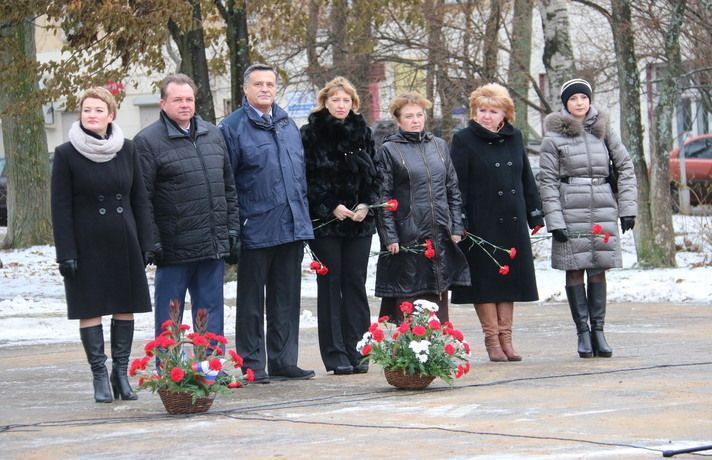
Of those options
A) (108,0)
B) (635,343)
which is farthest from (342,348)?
(108,0)

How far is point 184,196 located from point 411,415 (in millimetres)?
A: 2220

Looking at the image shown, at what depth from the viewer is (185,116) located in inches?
358

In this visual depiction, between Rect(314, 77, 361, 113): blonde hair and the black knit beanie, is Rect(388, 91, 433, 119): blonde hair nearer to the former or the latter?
Rect(314, 77, 361, 113): blonde hair

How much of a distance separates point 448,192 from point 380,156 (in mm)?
542

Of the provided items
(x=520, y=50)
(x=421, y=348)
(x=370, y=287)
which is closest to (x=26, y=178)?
(x=520, y=50)

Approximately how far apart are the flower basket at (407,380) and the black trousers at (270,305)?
43.1 inches

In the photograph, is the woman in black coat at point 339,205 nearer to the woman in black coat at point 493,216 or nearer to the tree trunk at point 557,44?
the woman in black coat at point 493,216

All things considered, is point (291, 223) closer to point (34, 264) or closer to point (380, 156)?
point (380, 156)

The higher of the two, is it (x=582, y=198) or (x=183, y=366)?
(x=582, y=198)

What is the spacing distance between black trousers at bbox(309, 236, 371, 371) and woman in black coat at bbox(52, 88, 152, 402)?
Answer: 4.90 ft

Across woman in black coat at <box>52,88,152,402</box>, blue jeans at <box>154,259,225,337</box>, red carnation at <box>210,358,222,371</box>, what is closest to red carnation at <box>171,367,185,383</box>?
red carnation at <box>210,358,222,371</box>

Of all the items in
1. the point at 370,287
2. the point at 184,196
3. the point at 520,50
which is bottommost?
the point at 370,287

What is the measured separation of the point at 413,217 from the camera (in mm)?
10008

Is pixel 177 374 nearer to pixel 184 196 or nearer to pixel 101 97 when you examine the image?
pixel 184 196
